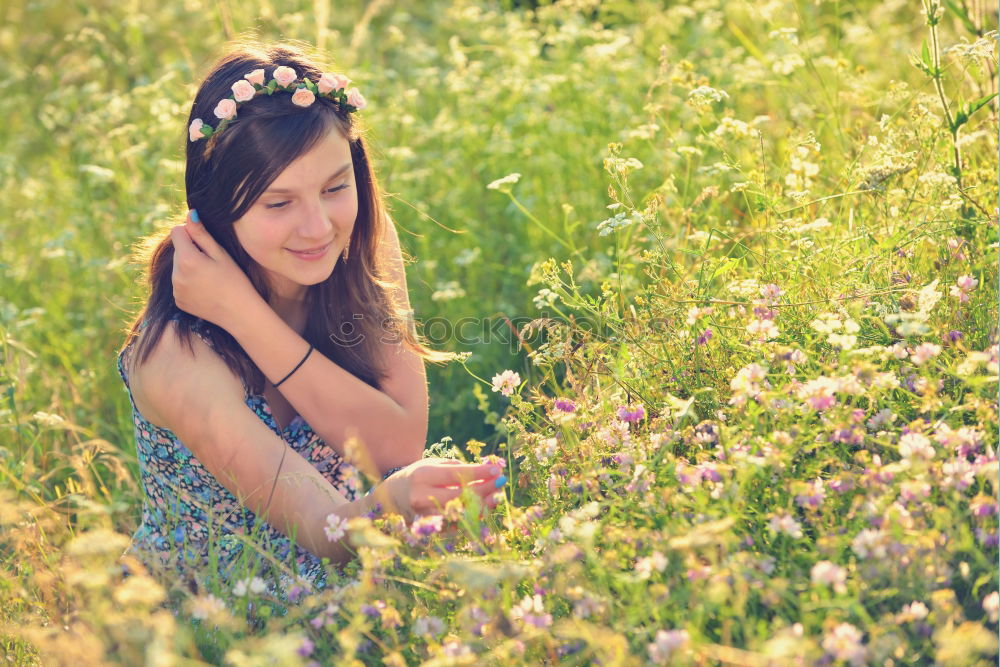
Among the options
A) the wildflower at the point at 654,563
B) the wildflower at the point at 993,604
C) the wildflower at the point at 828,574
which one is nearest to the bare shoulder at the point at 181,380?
the wildflower at the point at 654,563

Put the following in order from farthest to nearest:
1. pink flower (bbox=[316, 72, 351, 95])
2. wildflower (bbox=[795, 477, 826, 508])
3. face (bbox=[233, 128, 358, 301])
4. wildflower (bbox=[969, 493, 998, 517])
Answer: pink flower (bbox=[316, 72, 351, 95])
face (bbox=[233, 128, 358, 301])
wildflower (bbox=[795, 477, 826, 508])
wildflower (bbox=[969, 493, 998, 517])

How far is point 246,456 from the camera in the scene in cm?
232

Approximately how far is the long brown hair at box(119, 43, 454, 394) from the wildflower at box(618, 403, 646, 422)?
51 centimetres

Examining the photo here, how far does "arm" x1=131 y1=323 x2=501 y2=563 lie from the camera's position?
209 centimetres

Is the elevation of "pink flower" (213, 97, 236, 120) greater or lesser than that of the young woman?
greater

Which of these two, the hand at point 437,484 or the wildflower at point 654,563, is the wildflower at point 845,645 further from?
the hand at point 437,484

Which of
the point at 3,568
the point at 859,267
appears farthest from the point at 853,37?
the point at 3,568

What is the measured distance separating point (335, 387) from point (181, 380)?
0.38 metres

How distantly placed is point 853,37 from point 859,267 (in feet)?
6.24

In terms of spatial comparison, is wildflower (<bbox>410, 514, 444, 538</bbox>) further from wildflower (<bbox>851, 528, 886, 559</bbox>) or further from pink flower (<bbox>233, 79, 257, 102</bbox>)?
pink flower (<bbox>233, 79, 257, 102</bbox>)

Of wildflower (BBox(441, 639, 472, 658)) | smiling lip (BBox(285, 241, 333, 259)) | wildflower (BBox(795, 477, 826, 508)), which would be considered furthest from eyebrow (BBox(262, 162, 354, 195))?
wildflower (BBox(795, 477, 826, 508))

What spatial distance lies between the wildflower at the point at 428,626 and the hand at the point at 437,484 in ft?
0.97

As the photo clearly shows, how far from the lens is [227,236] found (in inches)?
101

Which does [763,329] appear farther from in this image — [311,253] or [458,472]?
[311,253]
